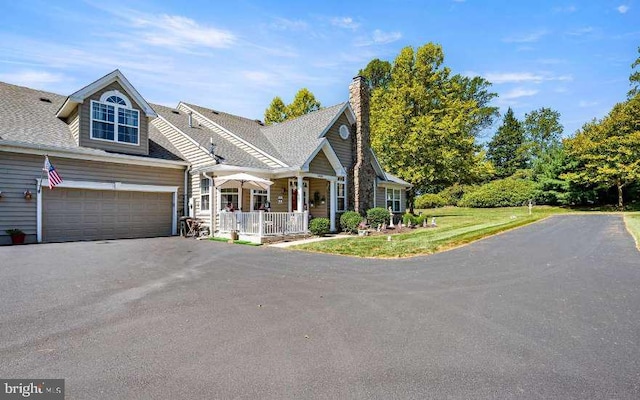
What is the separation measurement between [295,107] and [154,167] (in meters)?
22.8

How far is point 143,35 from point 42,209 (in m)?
7.71

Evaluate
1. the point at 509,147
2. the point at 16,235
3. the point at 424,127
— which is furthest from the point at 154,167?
the point at 509,147

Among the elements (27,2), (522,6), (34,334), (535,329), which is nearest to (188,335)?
(34,334)

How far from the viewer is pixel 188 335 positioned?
3.97 m

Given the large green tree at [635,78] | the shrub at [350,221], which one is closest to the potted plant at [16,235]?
the shrub at [350,221]

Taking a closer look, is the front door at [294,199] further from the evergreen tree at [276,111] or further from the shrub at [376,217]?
the evergreen tree at [276,111]

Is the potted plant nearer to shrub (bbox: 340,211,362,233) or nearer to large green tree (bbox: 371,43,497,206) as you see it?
shrub (bbox: 340,211,362,233)

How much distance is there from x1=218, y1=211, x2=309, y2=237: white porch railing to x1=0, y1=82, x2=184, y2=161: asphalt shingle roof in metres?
4.81

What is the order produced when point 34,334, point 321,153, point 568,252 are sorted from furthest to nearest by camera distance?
point 321,153
point 568,252
point 34,334

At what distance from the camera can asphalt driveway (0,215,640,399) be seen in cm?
293

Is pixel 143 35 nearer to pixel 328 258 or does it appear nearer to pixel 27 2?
pixel 27 2

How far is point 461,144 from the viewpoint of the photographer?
26.5m

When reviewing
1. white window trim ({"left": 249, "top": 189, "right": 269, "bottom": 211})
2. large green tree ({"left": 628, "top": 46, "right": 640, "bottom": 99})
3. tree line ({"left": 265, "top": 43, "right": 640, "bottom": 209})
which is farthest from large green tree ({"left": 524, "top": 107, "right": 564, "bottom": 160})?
white window trim ({"left": 249, "top": 189, "right": 269, "bottom": 211})

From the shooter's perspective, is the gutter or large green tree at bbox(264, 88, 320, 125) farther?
large green tree at bbox(264, 88, 320, 125)
